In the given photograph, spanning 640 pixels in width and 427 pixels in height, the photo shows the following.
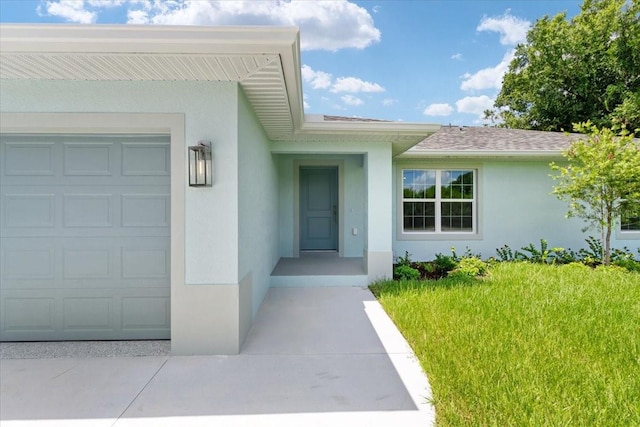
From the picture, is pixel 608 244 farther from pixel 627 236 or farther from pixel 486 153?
pixel 486 153

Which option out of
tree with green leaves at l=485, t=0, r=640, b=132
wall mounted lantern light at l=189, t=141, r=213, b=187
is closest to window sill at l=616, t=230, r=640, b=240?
wall mounted lantern light at l=189, t=141, r=213, b=187

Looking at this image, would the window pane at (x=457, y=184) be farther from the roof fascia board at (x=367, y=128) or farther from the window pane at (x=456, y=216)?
the roof fascia board at (x=367, y=128)

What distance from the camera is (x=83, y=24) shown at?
2.60 meters

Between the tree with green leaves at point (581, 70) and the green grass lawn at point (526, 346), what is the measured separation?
17.6m

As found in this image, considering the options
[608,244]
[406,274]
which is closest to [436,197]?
[406,274]

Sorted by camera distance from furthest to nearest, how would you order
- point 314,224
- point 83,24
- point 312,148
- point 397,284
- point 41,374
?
point 314,224, point 312,148, point 397,284, point 41,374, point 83,24

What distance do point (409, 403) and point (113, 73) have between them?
13.9 ft

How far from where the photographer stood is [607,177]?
677cm

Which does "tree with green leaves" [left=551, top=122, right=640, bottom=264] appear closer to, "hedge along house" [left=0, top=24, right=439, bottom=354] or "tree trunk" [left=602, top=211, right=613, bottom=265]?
"tree trunk" [left=602, top=211, right=613, bottom=265]

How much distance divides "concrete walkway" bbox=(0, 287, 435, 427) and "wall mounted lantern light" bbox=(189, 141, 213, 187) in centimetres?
193

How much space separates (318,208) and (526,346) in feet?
21.8

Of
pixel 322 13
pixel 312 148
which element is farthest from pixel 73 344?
pixel 322 13

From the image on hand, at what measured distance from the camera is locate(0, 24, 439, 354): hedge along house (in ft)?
10.4

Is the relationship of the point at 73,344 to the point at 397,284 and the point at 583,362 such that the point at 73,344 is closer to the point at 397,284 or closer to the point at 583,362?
the point at 397,284
